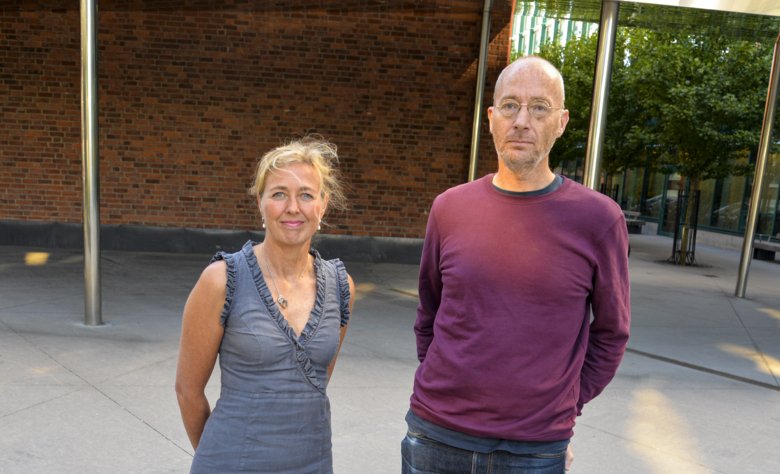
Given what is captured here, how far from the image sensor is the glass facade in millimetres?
9891

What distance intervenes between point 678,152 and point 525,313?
16.0 metres

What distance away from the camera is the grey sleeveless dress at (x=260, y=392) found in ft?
6.54

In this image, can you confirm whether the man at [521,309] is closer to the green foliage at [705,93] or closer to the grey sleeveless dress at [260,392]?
the grey sleeveless dress at [260,392]

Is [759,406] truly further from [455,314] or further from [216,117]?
[216,117]

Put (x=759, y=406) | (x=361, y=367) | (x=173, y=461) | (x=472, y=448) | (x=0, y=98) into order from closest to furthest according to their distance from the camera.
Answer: (x=472, y=448)
(x=173, y=461)
(x=759, y=406)
(x=361, y=367)
(x=0, y=98)

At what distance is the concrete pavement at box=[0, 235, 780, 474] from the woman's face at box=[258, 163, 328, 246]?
217cm

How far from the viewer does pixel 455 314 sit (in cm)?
207

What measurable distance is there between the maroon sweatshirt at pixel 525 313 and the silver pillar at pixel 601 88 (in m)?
4.67

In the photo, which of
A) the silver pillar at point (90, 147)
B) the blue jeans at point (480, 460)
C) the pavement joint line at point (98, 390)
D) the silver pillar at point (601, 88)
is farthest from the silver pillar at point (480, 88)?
the blue jeans at point (480, 460)

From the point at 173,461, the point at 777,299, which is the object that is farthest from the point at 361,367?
the point at 777,299

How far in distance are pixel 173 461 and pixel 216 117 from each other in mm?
8170

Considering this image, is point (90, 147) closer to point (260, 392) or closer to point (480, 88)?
point (260, 392)

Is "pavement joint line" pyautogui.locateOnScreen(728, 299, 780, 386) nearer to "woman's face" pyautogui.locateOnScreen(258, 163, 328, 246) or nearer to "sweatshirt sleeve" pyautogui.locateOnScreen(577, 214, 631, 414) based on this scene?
"sweatshirt sleeve" pyautogui.locateOnScreen(577, 214, 631, 414)

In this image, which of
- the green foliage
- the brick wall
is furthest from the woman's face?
the green foliage
